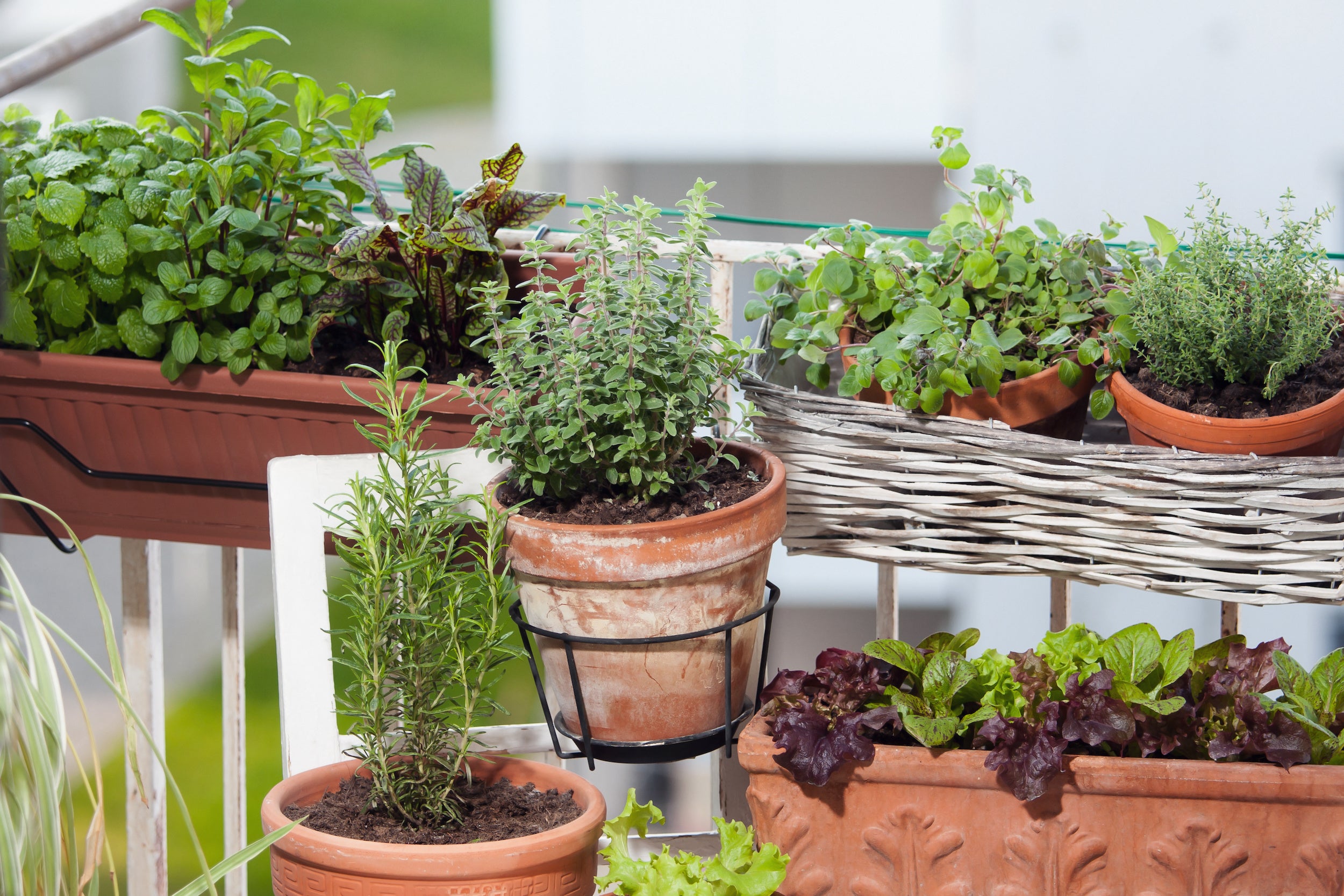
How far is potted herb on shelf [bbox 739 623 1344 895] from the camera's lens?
76cm

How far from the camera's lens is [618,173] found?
99.0 inches

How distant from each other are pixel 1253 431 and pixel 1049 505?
168 millimetres

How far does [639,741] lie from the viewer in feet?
2.84

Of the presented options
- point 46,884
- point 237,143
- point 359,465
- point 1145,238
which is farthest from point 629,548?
point 1145,238

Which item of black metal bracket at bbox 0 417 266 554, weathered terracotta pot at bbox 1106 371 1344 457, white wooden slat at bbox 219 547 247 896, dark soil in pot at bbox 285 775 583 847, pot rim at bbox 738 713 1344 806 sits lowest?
white wooden slat at bbox 219 547 247 896

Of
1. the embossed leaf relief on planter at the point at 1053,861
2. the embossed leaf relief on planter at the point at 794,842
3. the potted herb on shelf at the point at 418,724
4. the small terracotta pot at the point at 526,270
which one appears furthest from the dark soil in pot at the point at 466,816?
the small terracotta pot at the point at 526,270

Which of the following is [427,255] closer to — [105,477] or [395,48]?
[105,477]

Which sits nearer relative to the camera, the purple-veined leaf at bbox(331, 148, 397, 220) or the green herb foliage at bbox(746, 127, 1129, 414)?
the green herb foliage at bbox(746, 127, 1129, 414)

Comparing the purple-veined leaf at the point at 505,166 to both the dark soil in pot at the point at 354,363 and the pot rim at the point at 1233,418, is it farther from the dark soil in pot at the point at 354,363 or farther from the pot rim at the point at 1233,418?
the pot rim at the point at 1233,418

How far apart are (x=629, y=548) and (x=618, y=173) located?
186 centimetres

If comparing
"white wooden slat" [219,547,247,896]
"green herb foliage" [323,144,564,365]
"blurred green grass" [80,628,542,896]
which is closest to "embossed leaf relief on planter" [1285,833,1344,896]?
"green herb foliage" [323,144,564,365]

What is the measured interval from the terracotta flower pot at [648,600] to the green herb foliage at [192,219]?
1.45 ft

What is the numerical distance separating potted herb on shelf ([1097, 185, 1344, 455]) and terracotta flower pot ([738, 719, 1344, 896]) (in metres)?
0.27

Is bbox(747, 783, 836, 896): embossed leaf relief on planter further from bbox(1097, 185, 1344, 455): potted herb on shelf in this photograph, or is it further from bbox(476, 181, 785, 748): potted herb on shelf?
bbox(1097, 185, 1344, 455): potted herb on shelf
